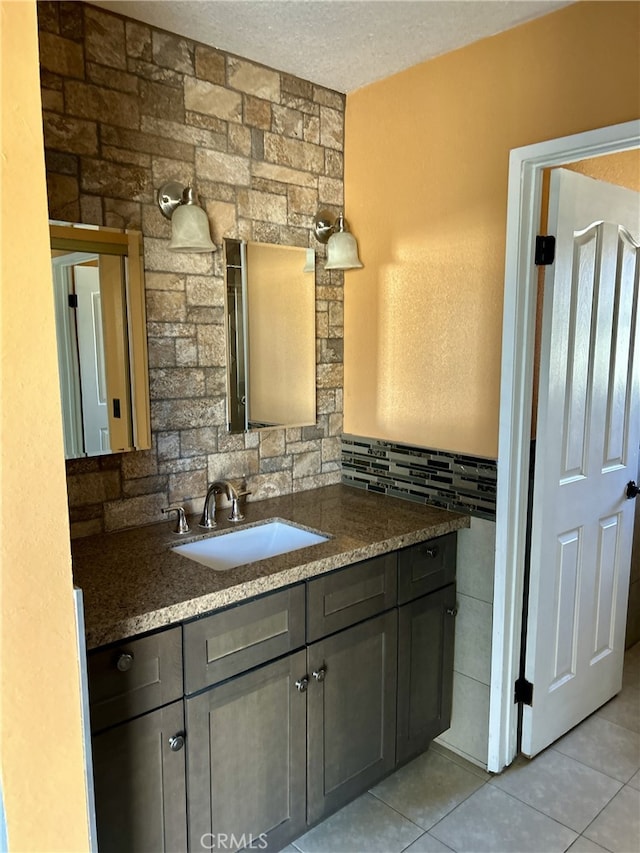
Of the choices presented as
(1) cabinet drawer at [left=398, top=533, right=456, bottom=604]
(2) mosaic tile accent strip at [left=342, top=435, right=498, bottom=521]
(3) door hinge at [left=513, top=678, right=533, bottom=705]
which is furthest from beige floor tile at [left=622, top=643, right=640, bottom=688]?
(2) mosaic tile accent strip at [left=342, top=435, right=498, bottom=521]

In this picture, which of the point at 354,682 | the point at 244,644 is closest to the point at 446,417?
the point at 354,682

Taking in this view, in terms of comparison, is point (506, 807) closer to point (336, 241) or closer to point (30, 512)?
point (30, 512)

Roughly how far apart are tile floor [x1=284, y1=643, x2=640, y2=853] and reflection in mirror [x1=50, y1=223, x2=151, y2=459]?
1.42m

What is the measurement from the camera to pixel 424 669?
2121 mm

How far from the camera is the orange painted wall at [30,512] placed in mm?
825

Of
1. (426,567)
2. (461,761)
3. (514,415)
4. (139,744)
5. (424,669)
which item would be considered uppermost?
(514,415)

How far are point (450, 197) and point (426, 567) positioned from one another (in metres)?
1.30

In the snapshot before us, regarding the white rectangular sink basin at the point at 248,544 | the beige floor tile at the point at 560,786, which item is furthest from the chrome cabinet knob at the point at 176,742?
the beige floor tile at the point at 560,786

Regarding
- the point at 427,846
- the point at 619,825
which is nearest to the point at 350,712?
the point at 427,846

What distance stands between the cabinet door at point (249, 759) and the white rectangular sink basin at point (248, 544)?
1.31 feet

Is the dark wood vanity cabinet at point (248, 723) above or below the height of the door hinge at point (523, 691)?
above

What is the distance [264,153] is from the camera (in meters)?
2.20

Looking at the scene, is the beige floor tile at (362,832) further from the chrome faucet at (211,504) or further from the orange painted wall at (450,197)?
the orange painted wall at (450,197)

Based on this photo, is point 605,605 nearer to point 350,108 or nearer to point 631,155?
point 631,155
